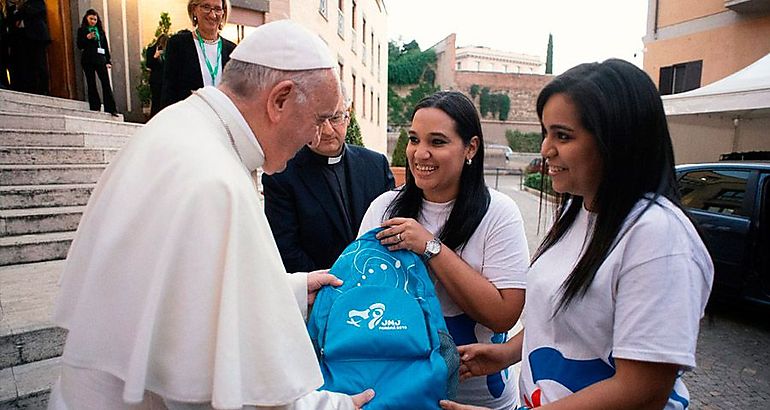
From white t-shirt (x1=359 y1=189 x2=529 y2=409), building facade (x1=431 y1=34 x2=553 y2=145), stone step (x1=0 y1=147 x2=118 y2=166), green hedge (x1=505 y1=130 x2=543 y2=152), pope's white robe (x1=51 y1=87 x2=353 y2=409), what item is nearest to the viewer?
pope's white robe (x1=51 y1=87 x2=353 y2=409)

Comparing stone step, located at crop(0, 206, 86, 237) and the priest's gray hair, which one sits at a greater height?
the priest's gray hair

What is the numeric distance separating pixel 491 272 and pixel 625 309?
72 cm

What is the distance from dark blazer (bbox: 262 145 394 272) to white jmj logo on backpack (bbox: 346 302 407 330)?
100 cm

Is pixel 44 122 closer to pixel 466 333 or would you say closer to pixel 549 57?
pixel 466 333

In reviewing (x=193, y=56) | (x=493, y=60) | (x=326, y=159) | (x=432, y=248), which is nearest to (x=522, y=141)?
(x=193, y=56)

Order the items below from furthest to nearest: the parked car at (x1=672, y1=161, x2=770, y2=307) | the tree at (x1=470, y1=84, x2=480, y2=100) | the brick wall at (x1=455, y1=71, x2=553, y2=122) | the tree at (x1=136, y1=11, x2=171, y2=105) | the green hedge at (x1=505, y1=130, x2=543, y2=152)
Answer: the brick wall at (x1=455, y1=71, x2=553, y2=122) < the tree at (x1=470, y1=84, x2=480, y2=100) < the green hedge at (x1=505, y1=130, x2=543, y2=152) < the tree at (x1=136, y1=11, x2=171, y2=105) < the parked car at (x1=672, y1=161, x2=770, y2=307)

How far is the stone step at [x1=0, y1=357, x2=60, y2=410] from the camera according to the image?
2.67 m

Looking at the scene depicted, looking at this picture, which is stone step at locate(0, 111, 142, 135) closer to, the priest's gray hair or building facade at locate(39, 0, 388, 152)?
building facade at locate(39, 0, 388, 152)

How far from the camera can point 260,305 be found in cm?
110

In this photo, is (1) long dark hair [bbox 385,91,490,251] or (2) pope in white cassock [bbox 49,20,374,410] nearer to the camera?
(2) pope in white cassock [bbox 49,20,374,410]

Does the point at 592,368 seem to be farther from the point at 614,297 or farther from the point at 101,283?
the point at 101,283

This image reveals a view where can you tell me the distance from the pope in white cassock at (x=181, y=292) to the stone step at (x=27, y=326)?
6.59 ft

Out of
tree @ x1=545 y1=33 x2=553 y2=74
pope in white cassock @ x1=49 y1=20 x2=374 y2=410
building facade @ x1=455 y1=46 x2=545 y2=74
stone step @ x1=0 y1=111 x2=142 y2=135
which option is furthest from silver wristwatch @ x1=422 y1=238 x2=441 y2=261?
building facade @ x1=455 y1=46 x2=545 y2=74

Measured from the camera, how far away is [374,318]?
58.9 inches
